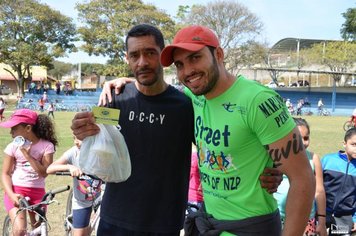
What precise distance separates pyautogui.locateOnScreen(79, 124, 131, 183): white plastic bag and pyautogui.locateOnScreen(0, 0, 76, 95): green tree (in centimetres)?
3840

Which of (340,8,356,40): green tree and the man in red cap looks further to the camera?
(340,8,356,40): green tree

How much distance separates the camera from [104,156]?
227cm

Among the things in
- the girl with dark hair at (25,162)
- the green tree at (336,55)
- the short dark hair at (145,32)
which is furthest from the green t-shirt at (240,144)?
the green tree at (336,55)

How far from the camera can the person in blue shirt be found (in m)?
3.62

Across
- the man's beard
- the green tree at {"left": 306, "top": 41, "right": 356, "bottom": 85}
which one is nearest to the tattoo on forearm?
the man's beard

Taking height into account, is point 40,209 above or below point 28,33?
below

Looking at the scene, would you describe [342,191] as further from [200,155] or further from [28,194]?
[28,194]

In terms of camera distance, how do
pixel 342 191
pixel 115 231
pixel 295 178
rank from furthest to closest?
1. pixel 342 191
2. pixel 115 231
3. pixel 295 178

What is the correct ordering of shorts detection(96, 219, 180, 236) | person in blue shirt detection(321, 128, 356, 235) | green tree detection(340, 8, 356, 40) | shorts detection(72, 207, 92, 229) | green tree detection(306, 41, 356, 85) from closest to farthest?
shorts detection(96, 219, 180, 236)
person in blue shirt detection(321, 128, 356, 235)
shorts detection(72, 207, 92, 229)
green tree detection(306, 41, 356, 85)
green tree detection(340, 8, 356, 40)

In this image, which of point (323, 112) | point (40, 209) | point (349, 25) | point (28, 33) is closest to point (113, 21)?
point (28, 33)

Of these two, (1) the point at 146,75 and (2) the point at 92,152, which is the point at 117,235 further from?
(1) the point at 146,75

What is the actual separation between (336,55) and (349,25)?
11.4 meters

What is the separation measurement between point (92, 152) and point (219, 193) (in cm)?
76

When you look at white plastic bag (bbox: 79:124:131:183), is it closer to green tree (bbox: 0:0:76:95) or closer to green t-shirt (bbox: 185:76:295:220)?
green t-shirt (bbox: 185:76:295:220)
